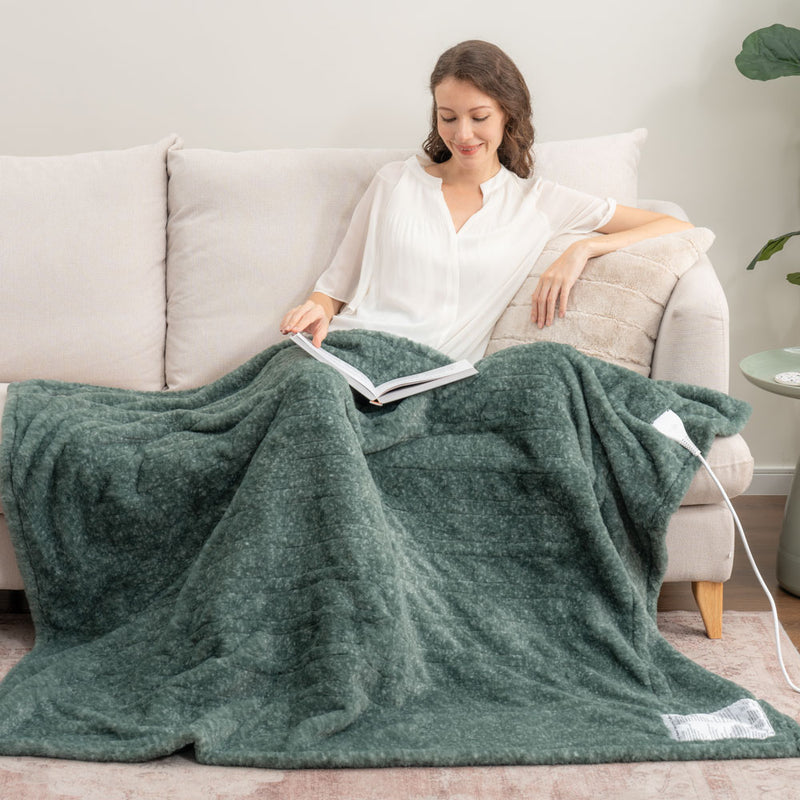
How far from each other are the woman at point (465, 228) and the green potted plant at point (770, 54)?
47cm

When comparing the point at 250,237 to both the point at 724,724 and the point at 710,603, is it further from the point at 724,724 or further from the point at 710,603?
the point at 724,724

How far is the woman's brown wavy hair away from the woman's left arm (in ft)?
0.95

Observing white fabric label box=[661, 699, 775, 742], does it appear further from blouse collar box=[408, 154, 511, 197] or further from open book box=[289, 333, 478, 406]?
blouse collar box=[408, 154, 511, 197]

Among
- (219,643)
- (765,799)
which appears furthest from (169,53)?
(765,799)

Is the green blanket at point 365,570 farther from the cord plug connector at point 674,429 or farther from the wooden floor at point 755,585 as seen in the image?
the wooden floor at point 755,585

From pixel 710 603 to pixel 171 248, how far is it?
1.44m

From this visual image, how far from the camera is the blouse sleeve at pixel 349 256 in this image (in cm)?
226

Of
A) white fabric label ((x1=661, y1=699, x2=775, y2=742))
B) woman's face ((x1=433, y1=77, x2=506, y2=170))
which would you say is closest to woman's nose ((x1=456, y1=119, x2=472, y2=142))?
woman's face ((x1=433, y1=77, x2=506, y2=170))

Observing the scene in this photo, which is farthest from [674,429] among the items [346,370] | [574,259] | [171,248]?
[171,248]

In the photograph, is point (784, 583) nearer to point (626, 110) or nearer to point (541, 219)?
point (541, 219)

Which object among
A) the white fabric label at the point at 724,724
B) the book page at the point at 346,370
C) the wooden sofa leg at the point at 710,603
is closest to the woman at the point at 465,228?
the book page at the point at 346,370

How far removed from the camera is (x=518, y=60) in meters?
2.59

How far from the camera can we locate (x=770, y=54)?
2385 mm

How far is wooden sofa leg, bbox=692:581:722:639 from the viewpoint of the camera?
193 cm
